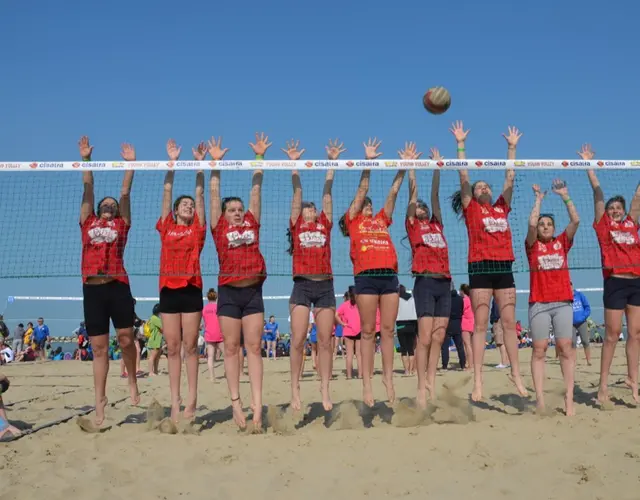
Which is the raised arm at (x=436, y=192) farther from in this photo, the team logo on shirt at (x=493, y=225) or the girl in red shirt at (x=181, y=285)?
the girl in red shirt at (x=181, y=285)

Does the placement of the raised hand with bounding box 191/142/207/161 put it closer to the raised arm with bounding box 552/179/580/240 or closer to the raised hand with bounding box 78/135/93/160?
the raised hand with bounding box 78/135/93/160

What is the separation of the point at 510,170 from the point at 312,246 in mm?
2256

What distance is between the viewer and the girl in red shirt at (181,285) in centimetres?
589

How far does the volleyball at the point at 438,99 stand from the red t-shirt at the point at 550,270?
1849 millimetres

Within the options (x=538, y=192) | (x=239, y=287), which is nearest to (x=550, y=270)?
(x=538, y=192)

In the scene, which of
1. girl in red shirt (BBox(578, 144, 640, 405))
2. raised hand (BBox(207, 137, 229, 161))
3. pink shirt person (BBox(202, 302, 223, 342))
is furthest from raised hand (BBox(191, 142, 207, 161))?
pink shirt person (BBox(202, 302, 223, 342))

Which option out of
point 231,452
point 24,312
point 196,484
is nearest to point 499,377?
point 231,452

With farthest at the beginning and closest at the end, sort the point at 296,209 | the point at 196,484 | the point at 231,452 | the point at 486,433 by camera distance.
→ the point at 296,209 < the point at 486,433 < the point at 231,452 < the point at 196,484

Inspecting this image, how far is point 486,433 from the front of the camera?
5.18 metres

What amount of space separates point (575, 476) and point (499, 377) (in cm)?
528

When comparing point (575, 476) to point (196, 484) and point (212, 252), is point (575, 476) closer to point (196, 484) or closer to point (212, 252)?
point (196, 484)

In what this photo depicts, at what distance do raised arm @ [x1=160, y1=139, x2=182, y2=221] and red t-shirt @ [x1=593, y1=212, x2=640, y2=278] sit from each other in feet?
14.4

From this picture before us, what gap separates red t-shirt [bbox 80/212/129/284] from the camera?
6.01 metres

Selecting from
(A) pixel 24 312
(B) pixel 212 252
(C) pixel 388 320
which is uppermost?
(B) pixel 212 252
